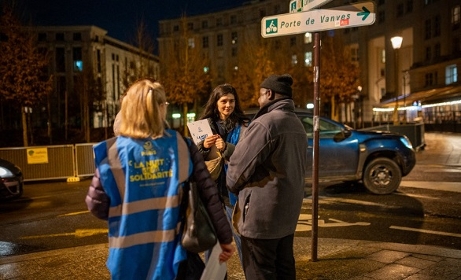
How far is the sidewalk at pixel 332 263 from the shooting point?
475 cm

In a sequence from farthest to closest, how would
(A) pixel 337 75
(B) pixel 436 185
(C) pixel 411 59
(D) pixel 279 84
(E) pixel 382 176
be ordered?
(C) pixel 411 59 < (A) pixel 337 75 < (B) pixel 436 185 < (E) pixel 382 176 < (D) pixel 279 84

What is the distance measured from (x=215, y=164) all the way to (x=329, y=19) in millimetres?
2102

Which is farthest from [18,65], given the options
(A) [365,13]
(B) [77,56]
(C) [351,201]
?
(B) [77,56]

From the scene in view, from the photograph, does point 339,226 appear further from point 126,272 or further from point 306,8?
point 126,272

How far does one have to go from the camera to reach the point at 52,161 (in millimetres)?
14734

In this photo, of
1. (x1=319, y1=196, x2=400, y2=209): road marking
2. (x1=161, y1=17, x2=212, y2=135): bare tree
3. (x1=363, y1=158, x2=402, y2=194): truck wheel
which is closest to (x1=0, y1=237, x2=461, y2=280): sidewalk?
(x1=319, y1=196, x2=400, y2=209): road marking

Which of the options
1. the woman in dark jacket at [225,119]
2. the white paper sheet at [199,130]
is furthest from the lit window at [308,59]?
the white paper sheet at [199,130]

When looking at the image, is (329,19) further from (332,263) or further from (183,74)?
(183,74)

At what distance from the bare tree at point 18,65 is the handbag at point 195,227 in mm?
18004

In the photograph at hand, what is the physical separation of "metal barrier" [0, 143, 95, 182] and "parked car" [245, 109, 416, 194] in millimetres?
6965

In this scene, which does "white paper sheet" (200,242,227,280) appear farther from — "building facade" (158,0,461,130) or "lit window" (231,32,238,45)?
"lit window" (231,32,238,45)

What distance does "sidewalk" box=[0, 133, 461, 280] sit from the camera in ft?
15.6

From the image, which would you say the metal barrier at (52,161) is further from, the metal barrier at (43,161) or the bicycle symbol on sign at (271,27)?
the bicycle symbol on sign at (271,27)

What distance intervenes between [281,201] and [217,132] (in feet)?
3.86
